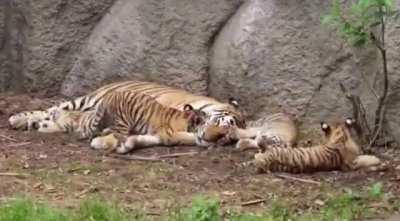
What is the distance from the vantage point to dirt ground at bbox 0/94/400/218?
702cm

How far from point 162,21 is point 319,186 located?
291 cm

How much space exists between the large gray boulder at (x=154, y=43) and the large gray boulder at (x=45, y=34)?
0.12m

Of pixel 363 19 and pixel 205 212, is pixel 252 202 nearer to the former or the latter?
pixel 205 212

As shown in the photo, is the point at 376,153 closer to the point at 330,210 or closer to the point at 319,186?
the point at 319,186

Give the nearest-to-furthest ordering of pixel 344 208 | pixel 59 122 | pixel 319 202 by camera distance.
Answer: pixel 344 208 < pixel 319 202 < pixel 59 122

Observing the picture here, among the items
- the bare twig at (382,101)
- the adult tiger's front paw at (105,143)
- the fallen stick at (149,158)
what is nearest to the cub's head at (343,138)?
the bare twig at (382,101)

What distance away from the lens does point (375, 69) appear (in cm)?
873

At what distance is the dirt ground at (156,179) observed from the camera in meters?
7.02

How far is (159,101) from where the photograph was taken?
9.45 m

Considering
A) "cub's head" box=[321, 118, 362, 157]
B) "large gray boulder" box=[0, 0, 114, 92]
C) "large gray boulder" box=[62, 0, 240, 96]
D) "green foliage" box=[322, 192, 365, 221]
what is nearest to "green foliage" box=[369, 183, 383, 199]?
"green foliage" box=[322, 192, 365, 221]

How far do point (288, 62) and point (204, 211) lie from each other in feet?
11.4

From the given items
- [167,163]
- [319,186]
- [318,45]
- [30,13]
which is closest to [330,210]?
[319,186]

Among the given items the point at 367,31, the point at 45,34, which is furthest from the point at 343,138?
the point at 45,34

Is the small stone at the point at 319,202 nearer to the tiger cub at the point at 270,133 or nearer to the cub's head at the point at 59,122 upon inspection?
the tiger cub at the point at 270,133
